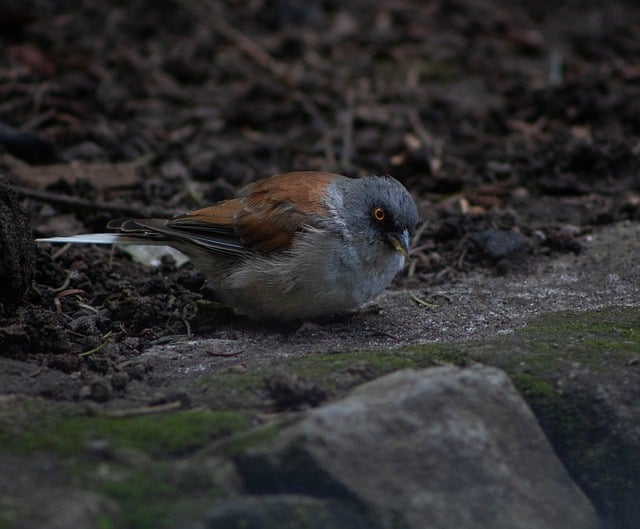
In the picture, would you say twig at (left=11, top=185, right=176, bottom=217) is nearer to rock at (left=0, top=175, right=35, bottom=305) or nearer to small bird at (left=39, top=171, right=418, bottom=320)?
small bird at (left=39, top=171, right=418, bottom=320)

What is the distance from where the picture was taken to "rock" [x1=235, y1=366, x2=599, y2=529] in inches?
139

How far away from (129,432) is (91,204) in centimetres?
411

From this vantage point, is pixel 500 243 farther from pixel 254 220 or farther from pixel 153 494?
pixel 153 494

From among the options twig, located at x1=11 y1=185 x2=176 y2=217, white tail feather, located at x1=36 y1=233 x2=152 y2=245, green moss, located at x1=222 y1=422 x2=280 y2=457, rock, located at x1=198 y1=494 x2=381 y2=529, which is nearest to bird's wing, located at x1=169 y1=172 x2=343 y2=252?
white tail feather, located at x1=36 y1=233 x2=152 y2=245

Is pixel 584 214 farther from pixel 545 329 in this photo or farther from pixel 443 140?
pixel 545 329

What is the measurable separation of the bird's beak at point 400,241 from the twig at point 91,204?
2.33 meters

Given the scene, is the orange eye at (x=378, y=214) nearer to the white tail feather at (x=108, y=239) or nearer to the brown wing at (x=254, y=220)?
the brown wing at (x=254, y=220)

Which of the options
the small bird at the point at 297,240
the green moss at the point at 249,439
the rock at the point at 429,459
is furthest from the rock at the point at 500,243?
the green moss at the point at 249,439

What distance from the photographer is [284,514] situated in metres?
3.38

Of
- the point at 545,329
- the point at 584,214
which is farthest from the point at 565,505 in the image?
the point at 584,214

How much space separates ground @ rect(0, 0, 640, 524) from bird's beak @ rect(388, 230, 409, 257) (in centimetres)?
43

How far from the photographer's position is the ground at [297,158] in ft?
17.1

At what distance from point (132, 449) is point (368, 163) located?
6238 mm

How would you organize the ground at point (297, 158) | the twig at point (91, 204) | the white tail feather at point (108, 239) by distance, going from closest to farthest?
the ground at point (297, 158)
the white tail feather at point (108, 239)
the twig at point (91, 204)
